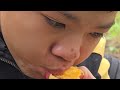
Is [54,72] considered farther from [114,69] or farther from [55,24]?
[114,69]

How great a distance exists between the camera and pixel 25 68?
0.80 m

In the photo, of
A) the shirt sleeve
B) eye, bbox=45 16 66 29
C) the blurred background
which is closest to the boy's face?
eye, bbox=45 16 66 29

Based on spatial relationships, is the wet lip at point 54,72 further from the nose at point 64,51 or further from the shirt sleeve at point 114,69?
the shirt sleeve at point 114,69

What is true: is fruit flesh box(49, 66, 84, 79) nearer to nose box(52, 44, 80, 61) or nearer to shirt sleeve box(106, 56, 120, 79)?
nose box(52, 44, 80, 61)

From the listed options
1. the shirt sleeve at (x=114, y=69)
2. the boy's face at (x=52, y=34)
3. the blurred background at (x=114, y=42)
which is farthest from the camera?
the blurred background at (x=114, y=42)

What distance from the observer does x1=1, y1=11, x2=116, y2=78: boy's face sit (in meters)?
0.61

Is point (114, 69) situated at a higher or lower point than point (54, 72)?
lower

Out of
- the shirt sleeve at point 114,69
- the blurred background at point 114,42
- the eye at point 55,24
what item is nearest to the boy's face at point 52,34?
the eye at point 55,24

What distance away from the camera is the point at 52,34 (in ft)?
2.10

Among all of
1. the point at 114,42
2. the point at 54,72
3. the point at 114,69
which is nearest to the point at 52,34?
the point at 54,72

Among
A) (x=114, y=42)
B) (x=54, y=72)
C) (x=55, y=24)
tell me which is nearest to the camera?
(x=55, y=24)

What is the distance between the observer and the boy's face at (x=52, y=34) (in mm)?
612
